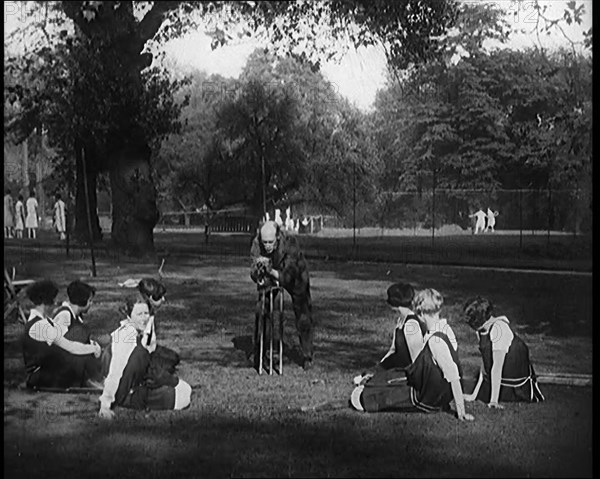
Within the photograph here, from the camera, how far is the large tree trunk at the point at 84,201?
14.7ft

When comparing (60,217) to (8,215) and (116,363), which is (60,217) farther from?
(116,363)

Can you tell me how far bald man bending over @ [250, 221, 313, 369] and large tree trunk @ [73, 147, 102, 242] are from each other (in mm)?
814

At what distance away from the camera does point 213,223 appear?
4449mm

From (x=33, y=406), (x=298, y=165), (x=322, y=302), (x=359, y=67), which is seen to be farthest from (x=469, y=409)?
(x=33, y=406)

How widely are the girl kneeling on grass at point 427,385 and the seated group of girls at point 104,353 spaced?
898 millimetres

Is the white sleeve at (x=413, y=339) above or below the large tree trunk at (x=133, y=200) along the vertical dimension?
below

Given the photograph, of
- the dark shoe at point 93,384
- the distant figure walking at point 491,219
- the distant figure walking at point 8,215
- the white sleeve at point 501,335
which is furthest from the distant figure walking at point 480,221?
the distant figure walking at point 8,215

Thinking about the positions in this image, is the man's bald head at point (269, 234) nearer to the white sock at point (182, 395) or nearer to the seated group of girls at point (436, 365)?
the seated group of girls at point (436, 365)

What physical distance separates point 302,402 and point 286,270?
64 cm

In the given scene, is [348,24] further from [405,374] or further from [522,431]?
[522,431]

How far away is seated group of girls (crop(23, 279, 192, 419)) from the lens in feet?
14.2

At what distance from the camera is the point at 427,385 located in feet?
14.0

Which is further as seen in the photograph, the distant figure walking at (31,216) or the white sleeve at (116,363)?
the distant figure walking at (31,216)

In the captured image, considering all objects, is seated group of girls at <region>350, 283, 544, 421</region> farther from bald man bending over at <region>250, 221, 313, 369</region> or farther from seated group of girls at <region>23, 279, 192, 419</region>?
seated group of girls at <region>23, 279, 192, 419</region>
